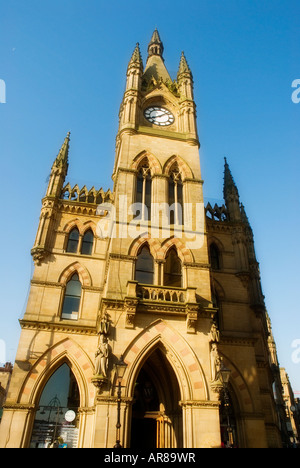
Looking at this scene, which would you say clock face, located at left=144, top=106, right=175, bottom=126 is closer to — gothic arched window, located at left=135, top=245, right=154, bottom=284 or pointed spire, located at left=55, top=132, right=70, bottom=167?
pointed spire, located at left=55, top=132, right=70, bottom=167

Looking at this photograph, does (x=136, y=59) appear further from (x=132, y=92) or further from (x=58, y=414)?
(x=58, y=414)

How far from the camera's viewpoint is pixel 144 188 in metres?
22.8

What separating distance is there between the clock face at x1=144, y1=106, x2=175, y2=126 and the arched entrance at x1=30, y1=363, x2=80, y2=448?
18340 millimetres

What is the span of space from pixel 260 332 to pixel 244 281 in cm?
365

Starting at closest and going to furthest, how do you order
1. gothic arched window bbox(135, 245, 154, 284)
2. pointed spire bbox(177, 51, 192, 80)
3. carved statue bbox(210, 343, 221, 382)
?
1. carved statue bbox(210, 343, 221, 382)
2. gothic arched window bbox(135, 245, 154, 284)
3. pointed spire bbox(177, 51, 192, 80)

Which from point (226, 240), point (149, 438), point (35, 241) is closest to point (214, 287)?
point (226, 240)

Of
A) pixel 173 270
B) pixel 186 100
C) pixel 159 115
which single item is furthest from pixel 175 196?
pixel 186 100

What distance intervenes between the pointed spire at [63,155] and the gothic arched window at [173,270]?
38.6ft

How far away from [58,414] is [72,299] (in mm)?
→ 6334

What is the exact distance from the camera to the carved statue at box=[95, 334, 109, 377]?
15.2 m

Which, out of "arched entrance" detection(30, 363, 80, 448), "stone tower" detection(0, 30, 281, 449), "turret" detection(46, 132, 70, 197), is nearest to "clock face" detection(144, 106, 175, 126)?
"stone tower" detection(0, 30, 281, 449)
